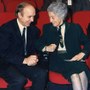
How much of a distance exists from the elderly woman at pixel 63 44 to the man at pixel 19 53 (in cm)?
19

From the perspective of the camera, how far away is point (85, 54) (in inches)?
137

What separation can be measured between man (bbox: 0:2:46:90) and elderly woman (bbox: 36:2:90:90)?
189mm

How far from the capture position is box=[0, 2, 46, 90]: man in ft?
11.0

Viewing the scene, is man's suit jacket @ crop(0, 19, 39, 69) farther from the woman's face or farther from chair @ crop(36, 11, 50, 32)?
chair @ crop(36, 11, 50, 32)

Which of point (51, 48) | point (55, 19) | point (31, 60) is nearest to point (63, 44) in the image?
point (51, 48)

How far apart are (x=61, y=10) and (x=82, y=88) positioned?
2.65 feet

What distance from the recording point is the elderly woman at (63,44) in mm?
3449

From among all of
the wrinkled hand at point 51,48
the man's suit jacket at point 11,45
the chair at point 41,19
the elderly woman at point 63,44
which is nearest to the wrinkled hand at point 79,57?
the elderly woman at point 63,44

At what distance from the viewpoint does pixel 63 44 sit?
11.8 feet

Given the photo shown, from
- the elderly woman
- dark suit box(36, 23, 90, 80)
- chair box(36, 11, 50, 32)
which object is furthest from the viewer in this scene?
chair box(36, 11, 50, 32)

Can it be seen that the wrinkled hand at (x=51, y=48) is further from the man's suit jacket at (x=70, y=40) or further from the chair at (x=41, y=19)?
the chair at (x=41, y=19)

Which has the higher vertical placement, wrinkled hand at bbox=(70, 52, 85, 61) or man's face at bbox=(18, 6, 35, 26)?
man's face at bbox=(18, 6, 35, 26)

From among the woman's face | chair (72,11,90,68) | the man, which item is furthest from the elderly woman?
chair (72,11,90,68)

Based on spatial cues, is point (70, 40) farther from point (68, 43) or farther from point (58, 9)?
point (58, 9)
